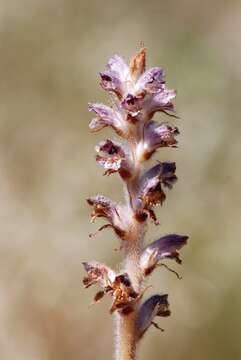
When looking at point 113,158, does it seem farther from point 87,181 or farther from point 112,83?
point 87,181

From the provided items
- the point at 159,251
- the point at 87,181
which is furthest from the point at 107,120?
the point at 87,181

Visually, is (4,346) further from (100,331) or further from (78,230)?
(78,230)

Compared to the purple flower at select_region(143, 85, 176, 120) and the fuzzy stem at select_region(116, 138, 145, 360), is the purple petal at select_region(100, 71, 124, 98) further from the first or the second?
the fuzzy stem at select_region(116, 138, 145, 360)

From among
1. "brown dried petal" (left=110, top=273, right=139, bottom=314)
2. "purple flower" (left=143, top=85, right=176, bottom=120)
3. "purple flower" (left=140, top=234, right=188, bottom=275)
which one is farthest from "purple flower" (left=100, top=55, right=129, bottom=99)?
"brown dried petal" (left=110, top=273, right=139, bottom=314)

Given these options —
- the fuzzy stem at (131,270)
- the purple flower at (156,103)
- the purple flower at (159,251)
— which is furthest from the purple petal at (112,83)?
the purple flower at (159,251)

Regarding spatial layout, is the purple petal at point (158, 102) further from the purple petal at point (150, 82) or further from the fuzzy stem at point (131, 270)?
the fuzzy stem at point (131, 270)

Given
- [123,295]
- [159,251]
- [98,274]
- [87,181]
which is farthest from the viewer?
[87,181]

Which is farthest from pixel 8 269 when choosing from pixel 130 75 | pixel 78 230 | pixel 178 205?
pixel 130 75
